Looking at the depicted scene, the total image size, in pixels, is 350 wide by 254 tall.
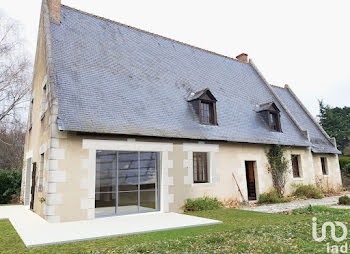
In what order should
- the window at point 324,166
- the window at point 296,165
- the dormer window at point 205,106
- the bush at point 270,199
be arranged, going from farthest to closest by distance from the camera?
the window at point 324,166 < the window at point 296,165 < the bush at point 270,199 < the dormer window at point 205,106

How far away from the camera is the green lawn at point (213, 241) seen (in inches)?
182

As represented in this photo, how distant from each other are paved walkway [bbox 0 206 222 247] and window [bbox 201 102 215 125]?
495 cm

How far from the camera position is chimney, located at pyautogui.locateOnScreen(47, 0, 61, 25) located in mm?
10891

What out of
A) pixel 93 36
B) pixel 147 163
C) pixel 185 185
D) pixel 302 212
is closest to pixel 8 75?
pixel 93 36

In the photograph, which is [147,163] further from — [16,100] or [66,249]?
[16,100]

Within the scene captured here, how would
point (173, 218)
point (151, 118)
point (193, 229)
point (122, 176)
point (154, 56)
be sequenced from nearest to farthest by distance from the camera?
point (193, 229), point (173, 218), point (122, 176), point (151, 118), point (154, 56)

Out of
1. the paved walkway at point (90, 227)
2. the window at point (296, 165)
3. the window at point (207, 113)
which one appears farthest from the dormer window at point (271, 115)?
the paved walkway at point (90, 227)

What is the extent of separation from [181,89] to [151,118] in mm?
3042

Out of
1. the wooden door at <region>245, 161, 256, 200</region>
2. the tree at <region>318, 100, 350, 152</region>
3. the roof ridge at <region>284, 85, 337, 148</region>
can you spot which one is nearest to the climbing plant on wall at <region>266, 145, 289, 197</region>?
the wooden door at <region>245, 161, 256, 200</region>

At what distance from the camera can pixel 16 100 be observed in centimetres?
1798

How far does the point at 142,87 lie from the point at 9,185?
32.1ft

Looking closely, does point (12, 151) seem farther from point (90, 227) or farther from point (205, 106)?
point (90, 227)

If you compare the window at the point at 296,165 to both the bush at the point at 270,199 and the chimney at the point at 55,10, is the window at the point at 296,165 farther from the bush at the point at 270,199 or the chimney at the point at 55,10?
the chimney at the point at 55,10

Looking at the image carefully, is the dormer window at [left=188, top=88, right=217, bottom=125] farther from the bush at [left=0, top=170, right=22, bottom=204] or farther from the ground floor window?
the bush at [left=0, top=170, right=22, bottom=204]
